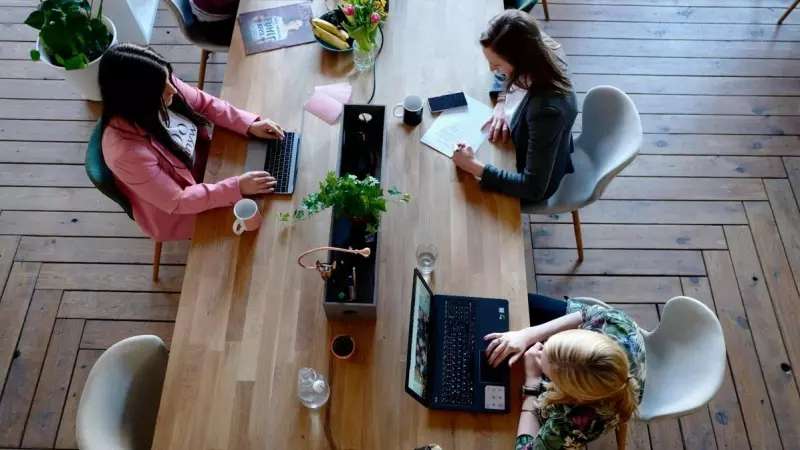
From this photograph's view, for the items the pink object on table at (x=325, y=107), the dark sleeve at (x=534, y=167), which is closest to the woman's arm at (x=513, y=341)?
the dark sleeve at (x=534, y=167)

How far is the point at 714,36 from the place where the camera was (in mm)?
3658

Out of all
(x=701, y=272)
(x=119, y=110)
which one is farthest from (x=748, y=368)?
(x=119, y=110)

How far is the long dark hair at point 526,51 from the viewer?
197 centimetres

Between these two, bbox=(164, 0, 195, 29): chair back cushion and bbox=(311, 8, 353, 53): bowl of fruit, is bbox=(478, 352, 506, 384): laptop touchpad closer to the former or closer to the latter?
bbox=(311, 8, 353, 53): bowl of fruit

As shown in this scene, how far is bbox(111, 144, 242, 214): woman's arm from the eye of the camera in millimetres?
1972

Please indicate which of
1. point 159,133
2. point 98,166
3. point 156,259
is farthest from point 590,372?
point 156,259

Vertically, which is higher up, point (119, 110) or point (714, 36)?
point (714, 36)

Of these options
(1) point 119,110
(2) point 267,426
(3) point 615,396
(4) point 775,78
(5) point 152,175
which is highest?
(4) point 775,78

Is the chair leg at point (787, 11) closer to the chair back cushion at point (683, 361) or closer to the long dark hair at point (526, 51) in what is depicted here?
the long dark hair at point (526, 51)

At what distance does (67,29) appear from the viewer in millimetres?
2623

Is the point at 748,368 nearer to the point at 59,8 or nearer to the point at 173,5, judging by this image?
the point at 173,5

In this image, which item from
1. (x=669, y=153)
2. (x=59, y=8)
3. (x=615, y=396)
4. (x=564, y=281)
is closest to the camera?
(x=615, y=396)

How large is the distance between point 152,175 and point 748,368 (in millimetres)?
2671

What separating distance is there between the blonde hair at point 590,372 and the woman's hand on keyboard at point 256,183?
110 cm
